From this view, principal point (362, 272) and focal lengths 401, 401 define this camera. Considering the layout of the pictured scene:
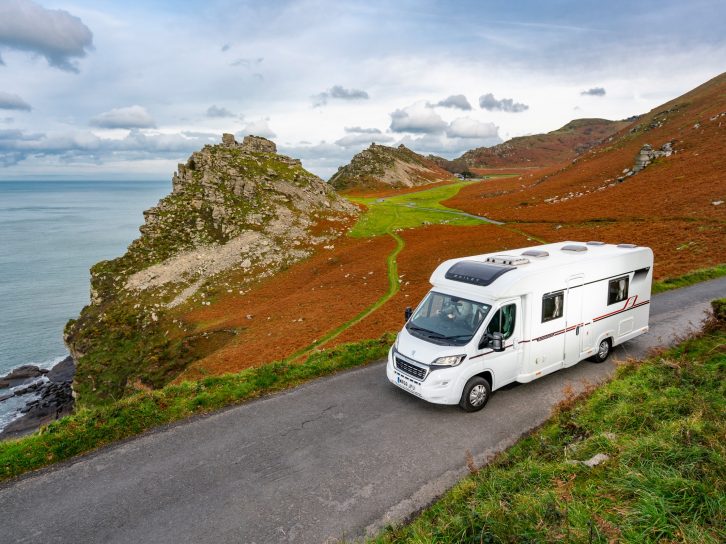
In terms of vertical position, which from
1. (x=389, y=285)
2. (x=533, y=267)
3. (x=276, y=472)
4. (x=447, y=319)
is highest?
(x=533, y=267)

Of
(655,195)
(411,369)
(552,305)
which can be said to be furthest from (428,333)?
(655,195)

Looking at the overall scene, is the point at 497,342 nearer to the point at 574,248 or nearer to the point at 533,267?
the point at 533,267

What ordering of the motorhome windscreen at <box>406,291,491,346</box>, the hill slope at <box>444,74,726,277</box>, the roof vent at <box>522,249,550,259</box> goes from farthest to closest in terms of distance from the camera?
the hill slope at <box>444,74,726,277</box> < the roof vent at <box>522,249,550,259</box> < the motorhome windscreen at <box>406,291,491,346</box>

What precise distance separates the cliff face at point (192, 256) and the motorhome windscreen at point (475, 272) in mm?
24762

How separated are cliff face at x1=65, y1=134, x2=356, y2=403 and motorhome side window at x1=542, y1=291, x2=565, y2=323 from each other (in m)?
26.5

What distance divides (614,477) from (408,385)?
5.63 metres

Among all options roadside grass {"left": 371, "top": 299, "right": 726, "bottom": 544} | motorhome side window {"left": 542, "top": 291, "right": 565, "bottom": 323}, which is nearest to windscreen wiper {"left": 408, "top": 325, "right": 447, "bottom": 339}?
motorhome side window {"left": 542, "top": 291, "right": 565, "bottom": 323}

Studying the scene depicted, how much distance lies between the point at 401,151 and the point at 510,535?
175623 mm

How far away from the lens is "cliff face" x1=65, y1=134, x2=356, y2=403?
3453cm

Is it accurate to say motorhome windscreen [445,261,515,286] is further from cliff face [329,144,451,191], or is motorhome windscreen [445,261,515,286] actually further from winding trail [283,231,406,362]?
cliff face [329,144,451,191]

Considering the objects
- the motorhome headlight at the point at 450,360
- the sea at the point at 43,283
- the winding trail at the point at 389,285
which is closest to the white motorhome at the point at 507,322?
the motorhome headlight at the point at 450,360

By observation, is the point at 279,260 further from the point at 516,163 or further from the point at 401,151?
the point at 516,163

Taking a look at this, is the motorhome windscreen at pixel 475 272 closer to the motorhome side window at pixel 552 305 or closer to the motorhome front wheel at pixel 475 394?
the motorhome side window at pixel 552 305

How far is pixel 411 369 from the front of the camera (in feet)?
35.7
